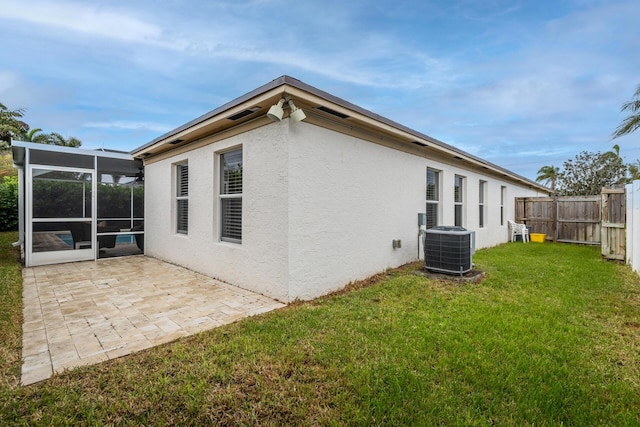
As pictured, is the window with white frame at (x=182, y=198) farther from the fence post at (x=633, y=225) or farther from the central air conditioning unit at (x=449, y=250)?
the fence post at (x=633, y=225)

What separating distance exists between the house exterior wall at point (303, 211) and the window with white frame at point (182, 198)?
139 millimetres

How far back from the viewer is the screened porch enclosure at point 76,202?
6.91 meters

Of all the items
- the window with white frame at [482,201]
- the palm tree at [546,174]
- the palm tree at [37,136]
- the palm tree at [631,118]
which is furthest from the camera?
the palm tree at [546,174]

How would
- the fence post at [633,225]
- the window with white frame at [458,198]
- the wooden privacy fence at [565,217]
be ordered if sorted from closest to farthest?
the fence post at [633,225] < the window with white frame at [458,198] < the wooden privacy fence at [565,217]

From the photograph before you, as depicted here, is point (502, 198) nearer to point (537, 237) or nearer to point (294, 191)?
point (537, 237)

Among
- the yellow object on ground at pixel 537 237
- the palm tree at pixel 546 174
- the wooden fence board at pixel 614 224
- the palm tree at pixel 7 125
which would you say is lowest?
the yellow object on ground at pixel 537 237

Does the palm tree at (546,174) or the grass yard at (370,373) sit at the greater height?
→ the palm tree at (546,174)

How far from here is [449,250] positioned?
18.0 ft

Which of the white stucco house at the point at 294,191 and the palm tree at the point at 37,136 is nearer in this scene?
the white stucco house at the point at 294,191

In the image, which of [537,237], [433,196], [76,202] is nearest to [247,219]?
[433,196]

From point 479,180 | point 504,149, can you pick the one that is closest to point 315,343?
point 479,180

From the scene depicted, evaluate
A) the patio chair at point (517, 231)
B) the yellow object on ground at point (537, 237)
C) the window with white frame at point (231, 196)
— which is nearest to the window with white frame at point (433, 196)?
the window with white frame at point (231, 196)

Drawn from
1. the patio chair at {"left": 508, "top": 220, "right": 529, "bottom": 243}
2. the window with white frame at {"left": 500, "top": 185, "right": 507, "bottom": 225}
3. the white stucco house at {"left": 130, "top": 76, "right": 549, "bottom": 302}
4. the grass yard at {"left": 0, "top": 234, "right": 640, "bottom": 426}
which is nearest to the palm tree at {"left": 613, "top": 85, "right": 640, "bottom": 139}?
the white stucco house at {"left": 130, "top": 76, "right": 549, "bottom": 302}

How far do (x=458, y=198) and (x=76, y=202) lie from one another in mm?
10765
